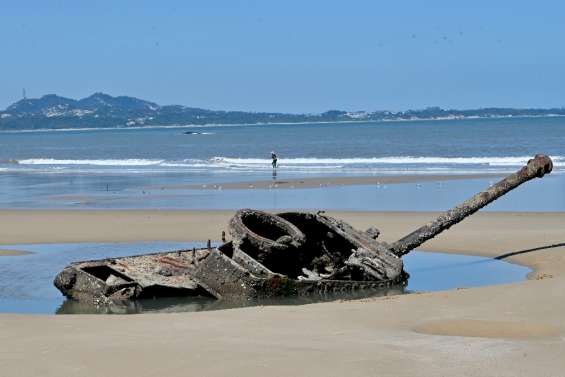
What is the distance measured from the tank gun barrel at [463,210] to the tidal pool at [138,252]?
1.51ft

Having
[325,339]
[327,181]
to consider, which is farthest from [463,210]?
[327,181]

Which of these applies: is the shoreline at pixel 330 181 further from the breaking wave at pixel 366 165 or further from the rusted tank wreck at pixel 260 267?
the rusted tank wreck at pixel 260 267

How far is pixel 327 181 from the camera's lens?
3653 cm

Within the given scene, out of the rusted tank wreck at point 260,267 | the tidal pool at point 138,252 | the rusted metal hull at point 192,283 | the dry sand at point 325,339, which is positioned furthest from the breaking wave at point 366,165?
the dry sand at point 325,339

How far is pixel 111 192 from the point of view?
107 ft

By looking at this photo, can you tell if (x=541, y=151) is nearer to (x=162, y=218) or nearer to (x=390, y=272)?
(x=162, y=218)

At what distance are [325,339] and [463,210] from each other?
6681mm

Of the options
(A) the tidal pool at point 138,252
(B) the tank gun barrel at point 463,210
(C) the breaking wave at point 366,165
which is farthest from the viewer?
(C) the breaking wave at point 366,165

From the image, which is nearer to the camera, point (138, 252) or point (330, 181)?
point (138, 252)

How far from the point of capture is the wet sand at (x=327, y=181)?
113 ft

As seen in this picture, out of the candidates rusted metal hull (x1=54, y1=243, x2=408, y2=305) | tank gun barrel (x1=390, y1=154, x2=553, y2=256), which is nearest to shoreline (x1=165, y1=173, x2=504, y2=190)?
tank gun barrel (x1=390, y1=154, x2=553, y2=256)

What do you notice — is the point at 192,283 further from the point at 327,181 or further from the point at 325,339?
the point at 327,181

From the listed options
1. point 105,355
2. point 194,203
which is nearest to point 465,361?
point 105,355

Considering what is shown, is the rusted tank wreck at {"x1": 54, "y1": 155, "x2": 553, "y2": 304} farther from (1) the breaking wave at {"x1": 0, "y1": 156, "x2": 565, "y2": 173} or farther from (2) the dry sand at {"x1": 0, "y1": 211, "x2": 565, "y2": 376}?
(1) the breaking wave at {"x1": 0, "y1": 156, "x2": 565, "y2": 173}
